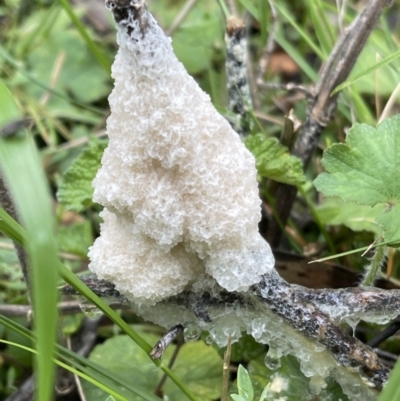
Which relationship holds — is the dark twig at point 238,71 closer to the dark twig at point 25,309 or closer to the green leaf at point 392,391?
the dark twig at point 25,309

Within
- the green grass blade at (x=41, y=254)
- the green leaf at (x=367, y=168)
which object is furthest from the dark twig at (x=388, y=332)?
the green grass blade at (x=41, y=254)

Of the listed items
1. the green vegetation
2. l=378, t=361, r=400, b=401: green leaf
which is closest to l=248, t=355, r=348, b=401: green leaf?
the green vegetation

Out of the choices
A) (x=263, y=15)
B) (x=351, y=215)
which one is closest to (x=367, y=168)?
(x=351, y=215)

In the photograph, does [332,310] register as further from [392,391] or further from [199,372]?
[199,372]

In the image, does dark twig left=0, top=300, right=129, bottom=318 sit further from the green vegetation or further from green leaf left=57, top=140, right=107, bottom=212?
green leaf left=57, top=140, right=107, bottom=212

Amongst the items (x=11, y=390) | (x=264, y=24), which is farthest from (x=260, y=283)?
(x=264, y=24)
